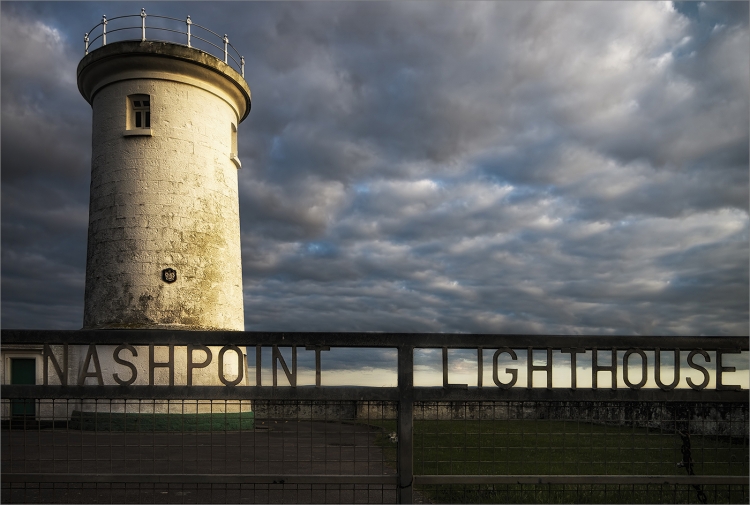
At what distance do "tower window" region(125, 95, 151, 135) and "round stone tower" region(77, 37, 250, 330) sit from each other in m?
0.03

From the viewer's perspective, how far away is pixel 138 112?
1873 centimetres

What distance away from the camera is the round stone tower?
58.4 feet

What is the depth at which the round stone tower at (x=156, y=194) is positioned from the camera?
1781 cm

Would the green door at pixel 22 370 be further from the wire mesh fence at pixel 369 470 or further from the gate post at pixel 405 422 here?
the gate post at pixel 405 422

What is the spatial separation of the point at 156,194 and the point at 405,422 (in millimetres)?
13865

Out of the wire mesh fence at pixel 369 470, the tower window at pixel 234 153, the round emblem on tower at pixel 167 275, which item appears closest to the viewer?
the wire mesh fence at pixel 369 470

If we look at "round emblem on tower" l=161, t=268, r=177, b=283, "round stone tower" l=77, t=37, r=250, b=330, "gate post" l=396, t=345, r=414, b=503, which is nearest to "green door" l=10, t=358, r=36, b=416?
"round stone tower" l=77, t=37, r=250, b=330

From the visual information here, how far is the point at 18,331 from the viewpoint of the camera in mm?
7051

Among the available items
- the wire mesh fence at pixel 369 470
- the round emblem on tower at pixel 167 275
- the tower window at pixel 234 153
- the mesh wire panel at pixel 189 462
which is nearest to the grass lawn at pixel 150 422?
the mesh wire panel at pixel 189 462

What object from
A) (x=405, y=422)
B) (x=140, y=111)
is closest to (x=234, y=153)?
(x=140, y=111)

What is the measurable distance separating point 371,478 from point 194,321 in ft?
40.8

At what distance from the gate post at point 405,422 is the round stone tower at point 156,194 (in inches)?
479

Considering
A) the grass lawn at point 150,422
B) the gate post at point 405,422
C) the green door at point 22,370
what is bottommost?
the grass lawn at point 150,422

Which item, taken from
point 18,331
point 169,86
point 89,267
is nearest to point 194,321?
point 89,267
